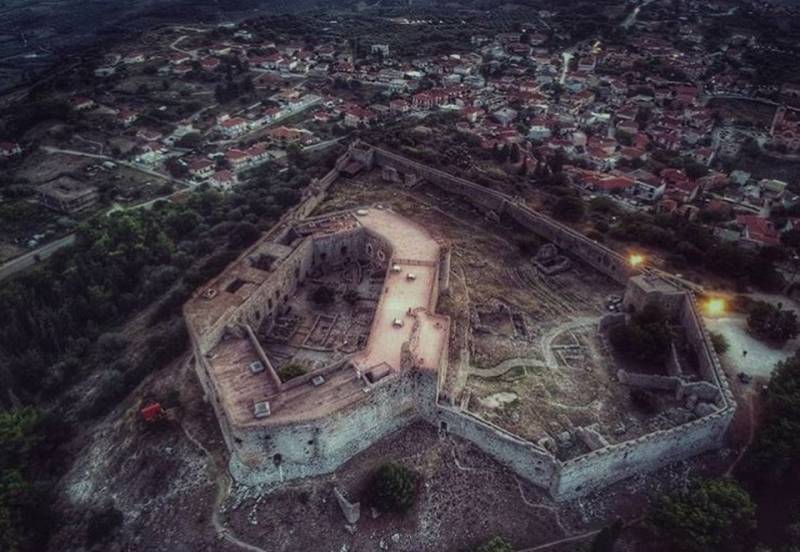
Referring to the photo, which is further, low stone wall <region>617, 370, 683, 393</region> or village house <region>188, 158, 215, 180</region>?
village house <region>188, 158, 215, 180</region>

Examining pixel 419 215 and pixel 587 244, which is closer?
pixel 587 244

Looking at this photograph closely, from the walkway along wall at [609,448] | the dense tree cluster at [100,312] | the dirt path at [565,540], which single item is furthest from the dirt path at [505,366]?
the dense tree cluster at [100,312]

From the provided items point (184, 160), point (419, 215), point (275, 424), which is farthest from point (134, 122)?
point (275, 424)

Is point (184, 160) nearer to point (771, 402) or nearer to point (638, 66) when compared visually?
point (771, 402)

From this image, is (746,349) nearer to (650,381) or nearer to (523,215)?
(650,381)

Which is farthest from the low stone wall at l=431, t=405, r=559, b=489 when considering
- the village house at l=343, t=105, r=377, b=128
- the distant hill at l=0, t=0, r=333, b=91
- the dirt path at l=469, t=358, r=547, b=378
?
the distant hill at l=0, t=0, r=333, b=91

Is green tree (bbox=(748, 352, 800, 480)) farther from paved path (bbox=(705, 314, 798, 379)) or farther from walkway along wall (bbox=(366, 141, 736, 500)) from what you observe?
paved path (bbox=(705, 314, 798, 379))
